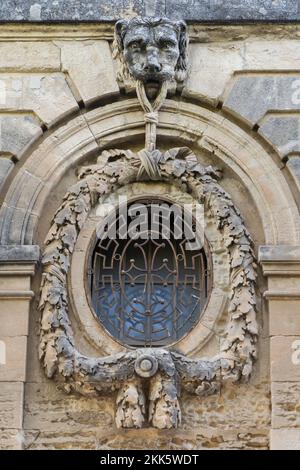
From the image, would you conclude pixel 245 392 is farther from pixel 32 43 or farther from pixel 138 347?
pixel 32 43

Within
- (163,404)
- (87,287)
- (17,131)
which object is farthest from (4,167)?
(163,404)

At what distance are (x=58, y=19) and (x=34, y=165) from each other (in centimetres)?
116

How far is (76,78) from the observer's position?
34.7 ft

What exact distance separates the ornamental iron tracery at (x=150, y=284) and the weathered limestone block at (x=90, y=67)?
3.04ft

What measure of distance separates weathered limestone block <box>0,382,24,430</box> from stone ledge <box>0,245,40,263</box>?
0.89m

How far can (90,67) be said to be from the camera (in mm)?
10586

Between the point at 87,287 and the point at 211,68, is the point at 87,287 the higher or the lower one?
the lower one

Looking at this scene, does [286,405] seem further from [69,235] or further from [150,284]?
[69,235]

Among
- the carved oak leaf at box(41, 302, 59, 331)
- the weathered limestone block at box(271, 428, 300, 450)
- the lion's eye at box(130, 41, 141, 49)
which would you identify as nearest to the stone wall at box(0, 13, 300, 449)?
the weathered limestone block at box(271, 428, 300, 450)

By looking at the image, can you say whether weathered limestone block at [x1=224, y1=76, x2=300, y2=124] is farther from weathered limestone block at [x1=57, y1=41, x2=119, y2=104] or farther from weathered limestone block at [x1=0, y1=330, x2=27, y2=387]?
weathered limestone block at [x1=0, y1=330, x2=27, y2=387]

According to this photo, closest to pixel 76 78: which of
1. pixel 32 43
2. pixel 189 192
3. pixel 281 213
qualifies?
pixel 32 43

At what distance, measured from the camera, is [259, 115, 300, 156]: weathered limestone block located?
1030cm

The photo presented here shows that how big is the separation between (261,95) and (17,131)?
185 cm

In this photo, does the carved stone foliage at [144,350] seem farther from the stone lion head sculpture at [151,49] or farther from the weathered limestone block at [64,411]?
the stone lion head sculpture at [151,49]
